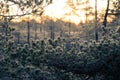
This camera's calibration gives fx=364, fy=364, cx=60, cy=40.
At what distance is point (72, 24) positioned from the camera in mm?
67062

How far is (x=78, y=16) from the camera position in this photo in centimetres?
6288

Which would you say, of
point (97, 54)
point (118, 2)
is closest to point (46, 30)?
point (118, 2)

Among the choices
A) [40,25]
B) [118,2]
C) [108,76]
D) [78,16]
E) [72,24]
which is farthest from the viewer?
[40,25]

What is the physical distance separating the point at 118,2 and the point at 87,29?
28.3 metres

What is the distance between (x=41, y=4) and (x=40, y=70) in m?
2.36

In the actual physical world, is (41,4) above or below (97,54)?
above

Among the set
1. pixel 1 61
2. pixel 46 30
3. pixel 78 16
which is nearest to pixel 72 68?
pixel 1 61

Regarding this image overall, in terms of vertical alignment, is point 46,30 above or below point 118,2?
below

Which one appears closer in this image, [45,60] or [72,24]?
[45,60]

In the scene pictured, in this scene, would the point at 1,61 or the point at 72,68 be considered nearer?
the point at 1,61

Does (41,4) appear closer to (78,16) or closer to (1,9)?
(1,9)

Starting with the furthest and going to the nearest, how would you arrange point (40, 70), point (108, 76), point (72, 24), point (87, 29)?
point (72, 24)
point (87, 29)
point (108, 76)
point (40, 70)

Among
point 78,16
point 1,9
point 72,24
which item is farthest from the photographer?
point 72,24

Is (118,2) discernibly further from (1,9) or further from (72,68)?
(1,9)
